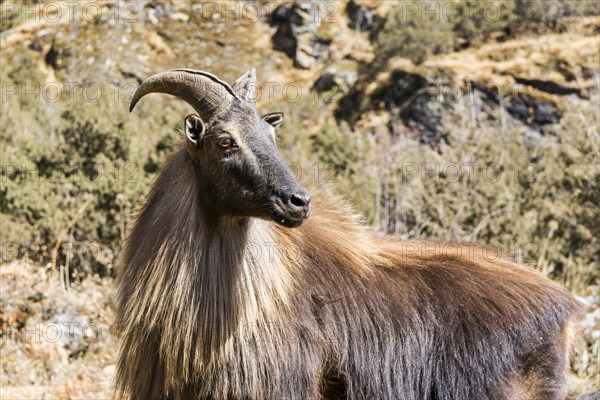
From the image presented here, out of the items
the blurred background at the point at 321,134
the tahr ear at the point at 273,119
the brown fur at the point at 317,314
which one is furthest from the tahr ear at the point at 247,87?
the blurred background at the point at 321,134

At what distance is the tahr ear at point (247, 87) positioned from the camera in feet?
17.9

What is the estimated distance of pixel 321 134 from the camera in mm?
32312

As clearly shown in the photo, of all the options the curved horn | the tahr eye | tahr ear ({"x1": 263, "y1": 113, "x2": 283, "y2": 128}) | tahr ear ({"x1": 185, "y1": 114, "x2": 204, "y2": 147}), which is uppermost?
the curved horn

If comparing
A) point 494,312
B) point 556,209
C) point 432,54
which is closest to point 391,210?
point 556,209

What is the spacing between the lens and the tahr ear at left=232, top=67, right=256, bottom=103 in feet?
17.9

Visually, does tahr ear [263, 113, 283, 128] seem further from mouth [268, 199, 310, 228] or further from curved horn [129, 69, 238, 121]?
mouth [268, 199, 310, 228]

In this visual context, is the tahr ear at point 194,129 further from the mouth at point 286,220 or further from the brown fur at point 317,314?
the mouth at point 286,220

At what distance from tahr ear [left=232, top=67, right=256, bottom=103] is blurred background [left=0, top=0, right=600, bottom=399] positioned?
90cm

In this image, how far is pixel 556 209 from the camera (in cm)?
1539

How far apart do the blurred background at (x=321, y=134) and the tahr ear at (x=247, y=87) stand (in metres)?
0.90

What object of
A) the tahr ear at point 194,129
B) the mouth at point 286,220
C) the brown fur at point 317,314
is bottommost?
the brown fur at point 317,314

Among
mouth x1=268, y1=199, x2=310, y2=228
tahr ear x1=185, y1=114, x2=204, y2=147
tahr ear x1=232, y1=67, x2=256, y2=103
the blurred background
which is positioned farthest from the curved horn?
the blurred background

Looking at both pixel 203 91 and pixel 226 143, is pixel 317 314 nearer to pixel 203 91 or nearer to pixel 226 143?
pixel 226 143

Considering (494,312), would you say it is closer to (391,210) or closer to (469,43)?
(391,210)
